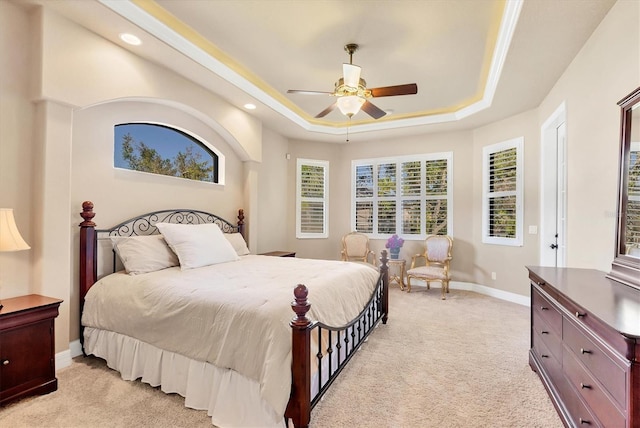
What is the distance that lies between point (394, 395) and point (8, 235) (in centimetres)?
277

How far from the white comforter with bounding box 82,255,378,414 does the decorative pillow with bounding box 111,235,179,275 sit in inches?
4.1

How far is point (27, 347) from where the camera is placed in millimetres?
2084

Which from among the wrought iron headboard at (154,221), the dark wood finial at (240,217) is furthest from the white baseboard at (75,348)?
the dark wood finial at (240,217)

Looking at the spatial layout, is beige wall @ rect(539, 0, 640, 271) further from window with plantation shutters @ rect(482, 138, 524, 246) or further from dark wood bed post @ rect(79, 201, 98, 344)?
dark wood bed post @ rect(79, 201, 98, 344)

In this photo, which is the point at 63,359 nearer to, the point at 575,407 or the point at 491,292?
the point at 575,407

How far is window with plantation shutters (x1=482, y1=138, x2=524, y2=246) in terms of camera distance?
460 centimetres

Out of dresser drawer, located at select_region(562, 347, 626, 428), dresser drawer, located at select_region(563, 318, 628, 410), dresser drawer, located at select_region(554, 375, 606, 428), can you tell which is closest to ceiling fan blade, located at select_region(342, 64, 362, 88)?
dresser drawer, located at select_region(563, 318, 628, 410)

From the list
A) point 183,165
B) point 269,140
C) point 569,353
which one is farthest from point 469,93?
point 183,165

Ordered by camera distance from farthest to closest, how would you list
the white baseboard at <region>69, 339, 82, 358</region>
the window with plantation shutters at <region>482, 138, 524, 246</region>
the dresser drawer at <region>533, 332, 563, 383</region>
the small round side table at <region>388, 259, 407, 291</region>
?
1. the small round side table at <region>388, 259, 407, 291</region>
2. the window with plantation shutters at <region>482, 138, 524, 246</region>
3. the white baseboard at <region>69, 339, 82, 358</region>
4. the dresser drawer at <region>533, 332, 563, 383</region>

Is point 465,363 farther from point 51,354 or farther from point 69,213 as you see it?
point 69,213

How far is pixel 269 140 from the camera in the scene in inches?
A: 213

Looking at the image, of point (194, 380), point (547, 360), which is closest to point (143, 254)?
point (194, 380)

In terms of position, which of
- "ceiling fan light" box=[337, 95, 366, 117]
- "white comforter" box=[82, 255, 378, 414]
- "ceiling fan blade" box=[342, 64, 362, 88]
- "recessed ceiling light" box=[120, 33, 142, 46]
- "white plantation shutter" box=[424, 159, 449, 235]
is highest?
"recessed ceiling light" box=[120, 33, 142, 46]

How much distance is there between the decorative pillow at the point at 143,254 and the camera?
277 centimetres
